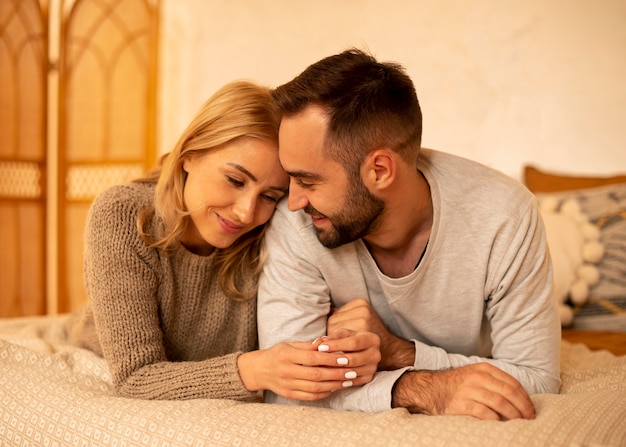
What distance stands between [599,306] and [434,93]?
1432 mm

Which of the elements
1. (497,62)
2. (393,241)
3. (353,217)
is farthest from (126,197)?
(497,62)

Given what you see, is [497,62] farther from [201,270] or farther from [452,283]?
[201,270]

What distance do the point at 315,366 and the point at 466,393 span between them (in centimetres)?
29

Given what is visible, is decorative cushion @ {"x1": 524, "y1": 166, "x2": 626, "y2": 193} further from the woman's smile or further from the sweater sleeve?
the sweater sleeve

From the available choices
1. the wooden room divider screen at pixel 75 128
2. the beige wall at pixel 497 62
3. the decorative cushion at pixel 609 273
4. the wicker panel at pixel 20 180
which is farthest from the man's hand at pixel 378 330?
the wicker panel at pixel 20 180

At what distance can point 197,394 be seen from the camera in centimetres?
141

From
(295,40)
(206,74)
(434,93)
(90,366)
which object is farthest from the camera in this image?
(206,74)

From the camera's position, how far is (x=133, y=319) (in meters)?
1.49

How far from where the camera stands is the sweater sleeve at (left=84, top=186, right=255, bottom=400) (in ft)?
4.66

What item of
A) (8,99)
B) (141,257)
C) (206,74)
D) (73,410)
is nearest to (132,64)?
(206,74)

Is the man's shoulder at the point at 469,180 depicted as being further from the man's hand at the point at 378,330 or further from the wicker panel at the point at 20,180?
the wicker panel at the point at 20,180

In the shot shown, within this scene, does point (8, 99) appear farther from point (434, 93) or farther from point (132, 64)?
point (434, 93)

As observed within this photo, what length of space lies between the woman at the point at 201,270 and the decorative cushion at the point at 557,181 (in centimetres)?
157

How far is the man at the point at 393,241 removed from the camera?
1.51 metres
